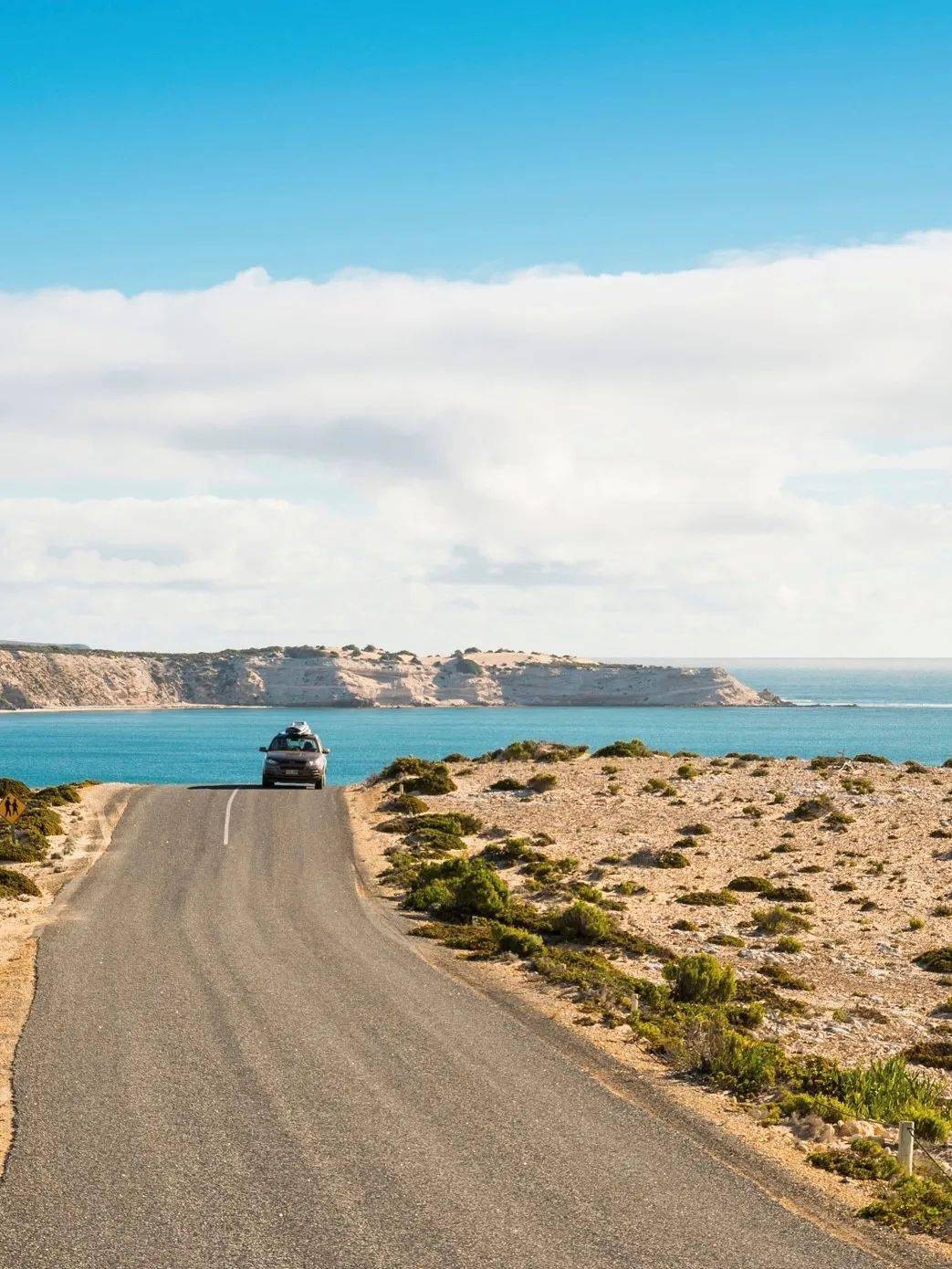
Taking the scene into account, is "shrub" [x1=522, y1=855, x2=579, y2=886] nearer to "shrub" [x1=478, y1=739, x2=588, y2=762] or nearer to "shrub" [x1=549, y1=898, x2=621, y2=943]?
"shrub" [x1=549, y1=898, x2=621, y2=943]

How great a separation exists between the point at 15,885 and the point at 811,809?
113 ft

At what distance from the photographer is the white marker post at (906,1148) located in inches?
514

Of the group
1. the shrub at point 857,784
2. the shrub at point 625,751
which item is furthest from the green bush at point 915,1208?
the shrub at point 625,751

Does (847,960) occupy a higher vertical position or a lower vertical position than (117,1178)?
lower

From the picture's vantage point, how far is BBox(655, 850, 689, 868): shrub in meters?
40.3

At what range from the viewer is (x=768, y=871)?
40.1 metres

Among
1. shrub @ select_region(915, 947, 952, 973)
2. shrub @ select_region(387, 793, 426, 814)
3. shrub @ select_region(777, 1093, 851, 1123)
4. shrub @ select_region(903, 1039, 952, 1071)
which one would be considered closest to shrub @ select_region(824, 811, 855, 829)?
shrub @ select_region(387, 793, 426, 814)

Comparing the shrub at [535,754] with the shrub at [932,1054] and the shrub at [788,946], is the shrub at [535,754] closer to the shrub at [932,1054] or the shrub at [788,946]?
the shrub at [788,946]

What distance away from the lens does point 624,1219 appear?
1136cm

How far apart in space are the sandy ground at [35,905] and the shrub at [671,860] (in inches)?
793

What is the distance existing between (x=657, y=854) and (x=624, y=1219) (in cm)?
3045

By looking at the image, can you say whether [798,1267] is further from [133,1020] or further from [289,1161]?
[133,1020]

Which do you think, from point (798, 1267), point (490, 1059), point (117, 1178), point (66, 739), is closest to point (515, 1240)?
point (798, 1267)

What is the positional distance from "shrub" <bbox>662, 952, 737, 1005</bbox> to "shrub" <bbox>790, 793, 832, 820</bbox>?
2747 centimetres
